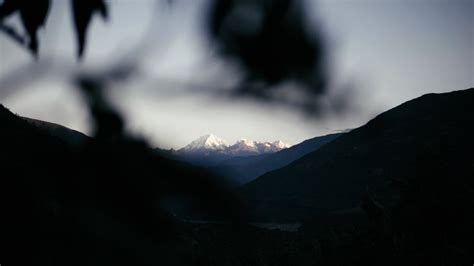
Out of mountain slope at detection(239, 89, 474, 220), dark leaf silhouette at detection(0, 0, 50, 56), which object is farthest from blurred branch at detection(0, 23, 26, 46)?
mountain slope at detection(239, 89, 474, 220)

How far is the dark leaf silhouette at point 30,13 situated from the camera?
979 mm

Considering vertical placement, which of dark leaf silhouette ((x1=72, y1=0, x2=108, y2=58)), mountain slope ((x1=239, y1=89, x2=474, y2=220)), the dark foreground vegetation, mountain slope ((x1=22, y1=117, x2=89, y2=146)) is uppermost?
mountain slope ((x1=239, y1=89, x2=474, y2=220))

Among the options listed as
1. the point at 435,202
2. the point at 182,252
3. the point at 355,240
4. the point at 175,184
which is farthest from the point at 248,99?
the point at 355,240

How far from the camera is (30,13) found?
3.28 ft

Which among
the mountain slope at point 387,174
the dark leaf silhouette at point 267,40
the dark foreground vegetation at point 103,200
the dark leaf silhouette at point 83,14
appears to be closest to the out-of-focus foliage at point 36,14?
the dark leaf silhouette at point 83,14

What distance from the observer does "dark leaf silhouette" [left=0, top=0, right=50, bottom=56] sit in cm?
98

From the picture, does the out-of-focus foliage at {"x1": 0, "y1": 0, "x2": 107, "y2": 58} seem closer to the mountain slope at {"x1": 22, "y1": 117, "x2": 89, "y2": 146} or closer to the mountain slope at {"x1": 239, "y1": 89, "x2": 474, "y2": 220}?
the mountain slope at {"x1": 22, "y1": 117, "x2": 89, "y2": 146}

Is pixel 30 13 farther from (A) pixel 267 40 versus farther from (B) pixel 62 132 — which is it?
(A) pixel 267 40

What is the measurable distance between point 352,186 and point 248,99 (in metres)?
82.0

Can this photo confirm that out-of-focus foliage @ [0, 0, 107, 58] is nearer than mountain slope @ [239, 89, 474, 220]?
Yes

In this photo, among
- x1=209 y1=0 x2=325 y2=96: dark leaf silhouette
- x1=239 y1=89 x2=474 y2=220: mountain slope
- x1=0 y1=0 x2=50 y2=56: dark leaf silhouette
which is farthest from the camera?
x1=239 y1=89 x2=474 y2=220: mountain slope

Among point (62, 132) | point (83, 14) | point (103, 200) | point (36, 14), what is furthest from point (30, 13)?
point (103, 200)

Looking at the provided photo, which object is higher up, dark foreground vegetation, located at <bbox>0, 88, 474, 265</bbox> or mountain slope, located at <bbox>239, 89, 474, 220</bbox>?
mountain slope, located at <bbox>239, 89, 474, 220</bbox>

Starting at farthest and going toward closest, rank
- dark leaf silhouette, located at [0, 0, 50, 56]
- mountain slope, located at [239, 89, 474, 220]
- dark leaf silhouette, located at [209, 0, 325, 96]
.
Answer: mountain slope, located at [239, 89, 474, 220] → dark leaf silhouette, located at [0, 0, 50, 56] → dark leaf silhouette, located at [209, 0, 325, 96]
